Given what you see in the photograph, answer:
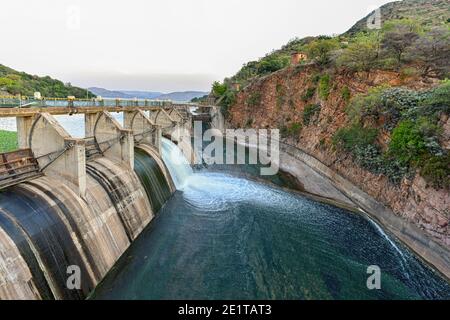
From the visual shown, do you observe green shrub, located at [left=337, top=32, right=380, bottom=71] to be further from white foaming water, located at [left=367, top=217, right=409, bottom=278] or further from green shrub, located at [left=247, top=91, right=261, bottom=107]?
green shrub, located at [left=247, top=91, right=261, bottom=107]

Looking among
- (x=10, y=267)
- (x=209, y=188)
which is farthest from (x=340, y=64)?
(x=10, y=267)

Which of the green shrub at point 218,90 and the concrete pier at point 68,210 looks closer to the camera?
the concrete pier at point 68,210

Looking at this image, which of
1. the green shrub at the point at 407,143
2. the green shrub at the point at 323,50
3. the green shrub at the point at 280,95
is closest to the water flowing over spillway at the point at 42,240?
the green shrub at the point at 407,143

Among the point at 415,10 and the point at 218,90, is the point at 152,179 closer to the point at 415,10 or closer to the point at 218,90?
the point at 218,90

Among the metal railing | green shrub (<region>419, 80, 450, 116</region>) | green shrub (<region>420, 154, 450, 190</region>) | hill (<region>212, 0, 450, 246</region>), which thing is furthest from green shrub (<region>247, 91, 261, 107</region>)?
green shrub (<region>420, 154, 450, 190</region>)

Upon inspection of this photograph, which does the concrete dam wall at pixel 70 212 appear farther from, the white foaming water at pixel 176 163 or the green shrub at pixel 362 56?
the green shrub at pixel 362 56

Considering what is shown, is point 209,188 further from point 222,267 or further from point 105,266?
point 105,266
